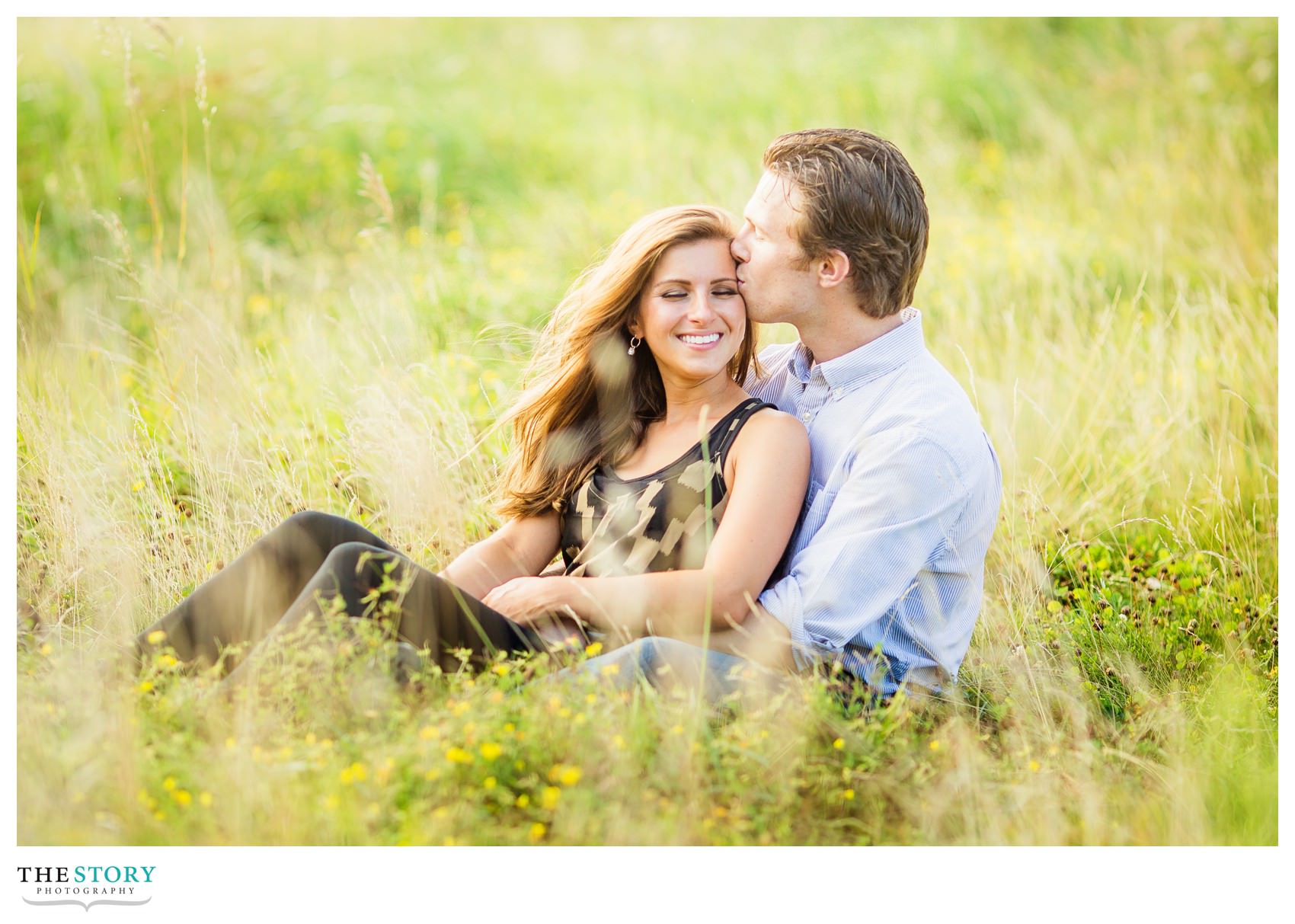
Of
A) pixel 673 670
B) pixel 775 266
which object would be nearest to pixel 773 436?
pixel 775 266

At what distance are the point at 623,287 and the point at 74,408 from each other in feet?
8.02

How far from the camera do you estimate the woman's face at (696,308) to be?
317 cm

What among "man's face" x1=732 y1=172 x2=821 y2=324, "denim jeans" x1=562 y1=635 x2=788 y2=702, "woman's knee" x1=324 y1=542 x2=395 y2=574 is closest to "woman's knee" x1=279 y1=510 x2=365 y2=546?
"woman's knee" x1=324 y1=542 x2=395 y2=574

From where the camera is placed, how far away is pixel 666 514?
10.3 ft

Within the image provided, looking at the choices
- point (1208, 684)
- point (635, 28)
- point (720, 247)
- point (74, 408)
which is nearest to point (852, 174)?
point (720, 247)

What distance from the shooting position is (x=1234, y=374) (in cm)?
494

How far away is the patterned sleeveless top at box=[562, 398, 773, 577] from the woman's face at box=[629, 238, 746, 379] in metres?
0.17

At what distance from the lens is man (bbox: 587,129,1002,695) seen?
2.90 meters

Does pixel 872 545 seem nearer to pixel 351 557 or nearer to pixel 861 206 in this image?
pixel 861 206

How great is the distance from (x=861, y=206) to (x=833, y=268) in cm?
17
